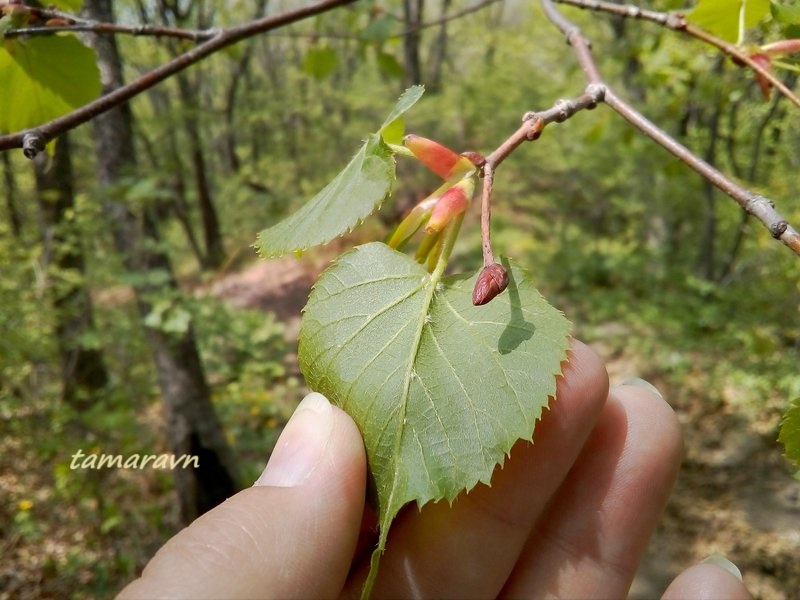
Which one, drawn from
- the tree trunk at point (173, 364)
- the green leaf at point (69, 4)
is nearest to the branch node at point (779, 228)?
the green leaf at point (69, 4)

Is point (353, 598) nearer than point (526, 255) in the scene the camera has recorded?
Yes

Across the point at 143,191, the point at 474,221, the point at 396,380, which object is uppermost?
the point at 396,380

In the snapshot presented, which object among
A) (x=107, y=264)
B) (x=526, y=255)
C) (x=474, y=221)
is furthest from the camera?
(x=474, y=221)

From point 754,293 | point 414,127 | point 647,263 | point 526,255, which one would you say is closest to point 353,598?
Answer: point 754,293

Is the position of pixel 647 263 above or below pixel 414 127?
below

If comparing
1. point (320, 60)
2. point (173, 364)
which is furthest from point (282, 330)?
point (320, 60)

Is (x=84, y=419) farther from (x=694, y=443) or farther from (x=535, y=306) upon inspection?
(x=694, y=443)

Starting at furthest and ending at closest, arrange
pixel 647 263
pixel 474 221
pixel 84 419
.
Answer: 1. pixel 474 221
2. pixel 647 263
3. pixel 84 419
